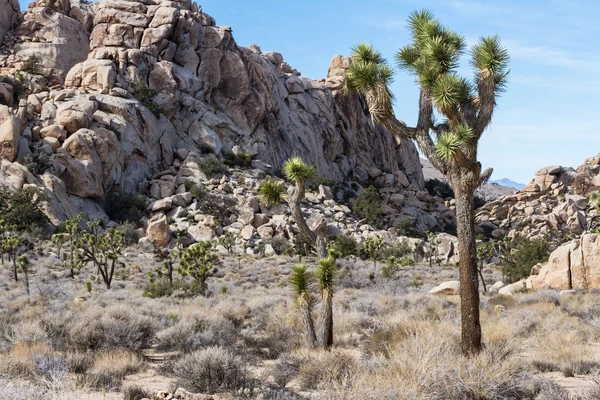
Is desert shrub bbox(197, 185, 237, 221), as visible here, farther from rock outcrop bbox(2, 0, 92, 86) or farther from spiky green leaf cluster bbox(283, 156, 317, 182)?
spiky green leaf cluster bbox(283, 156, 317, 182)

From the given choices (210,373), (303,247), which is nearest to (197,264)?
(303,247)

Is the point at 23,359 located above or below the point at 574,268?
below

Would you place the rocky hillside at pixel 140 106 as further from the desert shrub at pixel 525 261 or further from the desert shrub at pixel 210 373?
the desert shrub at pixel 210 373

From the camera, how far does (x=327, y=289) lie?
11164 millimetres

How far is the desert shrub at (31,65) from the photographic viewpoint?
54.5 m

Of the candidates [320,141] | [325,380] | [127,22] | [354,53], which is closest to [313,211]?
[320,141]

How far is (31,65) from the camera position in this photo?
54.7 meters

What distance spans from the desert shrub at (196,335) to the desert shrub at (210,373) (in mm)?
2523

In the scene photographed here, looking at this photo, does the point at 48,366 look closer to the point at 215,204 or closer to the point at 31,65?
the point at 215,204

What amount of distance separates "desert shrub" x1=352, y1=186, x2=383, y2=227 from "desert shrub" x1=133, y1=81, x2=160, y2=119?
77.4ft

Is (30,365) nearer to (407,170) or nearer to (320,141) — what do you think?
(320,141)

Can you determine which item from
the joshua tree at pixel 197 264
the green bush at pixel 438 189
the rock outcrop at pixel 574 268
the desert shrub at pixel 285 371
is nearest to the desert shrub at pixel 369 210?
the green bush at pixel 438 189

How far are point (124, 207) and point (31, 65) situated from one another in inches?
796

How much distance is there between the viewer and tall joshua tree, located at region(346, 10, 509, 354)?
10125 millimetres
